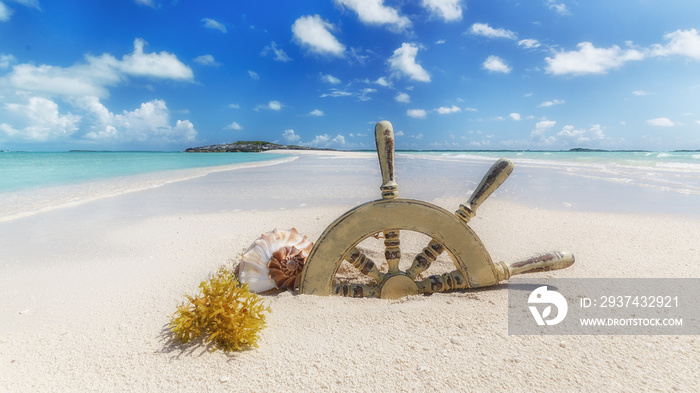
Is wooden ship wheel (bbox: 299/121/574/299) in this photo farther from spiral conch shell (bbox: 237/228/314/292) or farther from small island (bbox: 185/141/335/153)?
small island (bbox: 185/141/335/153)

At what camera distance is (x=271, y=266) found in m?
2.33

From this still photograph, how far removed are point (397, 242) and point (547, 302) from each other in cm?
86

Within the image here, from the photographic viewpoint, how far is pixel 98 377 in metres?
1.50

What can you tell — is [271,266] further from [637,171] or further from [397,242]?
[637,171]

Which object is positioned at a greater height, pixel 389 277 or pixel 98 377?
pixel 389 277

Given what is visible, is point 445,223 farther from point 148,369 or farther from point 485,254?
point 148,369

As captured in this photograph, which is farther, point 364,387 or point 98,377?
point 98,377

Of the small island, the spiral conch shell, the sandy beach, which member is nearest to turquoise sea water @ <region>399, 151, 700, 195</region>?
the sandy beach

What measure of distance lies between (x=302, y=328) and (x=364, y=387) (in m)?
0.52

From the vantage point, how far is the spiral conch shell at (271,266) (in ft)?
7.57

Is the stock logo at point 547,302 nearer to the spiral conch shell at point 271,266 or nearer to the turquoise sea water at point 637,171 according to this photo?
the spiral conch shell at point 271,266

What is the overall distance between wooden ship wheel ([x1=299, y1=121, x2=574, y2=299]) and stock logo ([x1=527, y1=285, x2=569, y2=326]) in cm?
13

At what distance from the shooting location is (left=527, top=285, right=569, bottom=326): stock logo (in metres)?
1.81

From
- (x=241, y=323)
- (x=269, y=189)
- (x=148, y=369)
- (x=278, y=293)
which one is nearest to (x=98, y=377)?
(x=148, y=369)
